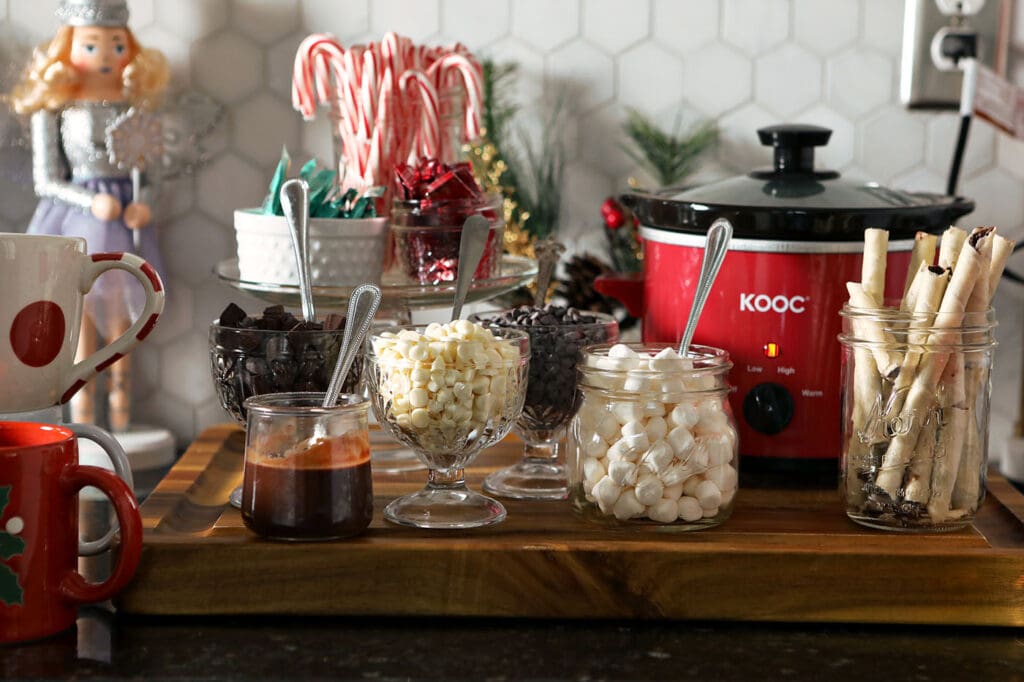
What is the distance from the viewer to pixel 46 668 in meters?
0.63

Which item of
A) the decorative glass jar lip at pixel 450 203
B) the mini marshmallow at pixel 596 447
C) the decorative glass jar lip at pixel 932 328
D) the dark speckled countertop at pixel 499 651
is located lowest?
the dark speckled countertop at pixel 499 651

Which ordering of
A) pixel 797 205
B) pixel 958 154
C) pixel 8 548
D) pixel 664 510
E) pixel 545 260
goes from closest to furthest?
pixel 8 548 → pixel 664 510 → pixel 797 205 → pixel 545 260 → pixel 958 154

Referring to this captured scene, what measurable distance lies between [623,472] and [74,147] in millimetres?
853

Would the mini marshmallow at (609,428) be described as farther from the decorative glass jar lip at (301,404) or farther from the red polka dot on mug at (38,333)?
the red polka dot on mug at (38,333)

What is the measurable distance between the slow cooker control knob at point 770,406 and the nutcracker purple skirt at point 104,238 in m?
0.76

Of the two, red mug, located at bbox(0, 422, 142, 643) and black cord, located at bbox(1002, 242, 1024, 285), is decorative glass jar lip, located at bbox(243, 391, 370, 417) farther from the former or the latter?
black cord, located at bbox(1002, 242, 1024, 285)

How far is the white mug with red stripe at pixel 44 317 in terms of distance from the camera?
737mm

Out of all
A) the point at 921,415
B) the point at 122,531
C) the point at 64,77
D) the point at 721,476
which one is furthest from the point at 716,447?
the point at 64,77

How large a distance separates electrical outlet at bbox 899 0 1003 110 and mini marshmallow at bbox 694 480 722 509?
77 centimetres

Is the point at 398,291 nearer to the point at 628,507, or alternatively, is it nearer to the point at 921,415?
the point at 628,507

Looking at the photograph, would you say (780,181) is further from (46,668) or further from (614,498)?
(46,668)

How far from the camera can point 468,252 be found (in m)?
0.88

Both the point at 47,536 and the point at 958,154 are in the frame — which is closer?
the point at 47,536

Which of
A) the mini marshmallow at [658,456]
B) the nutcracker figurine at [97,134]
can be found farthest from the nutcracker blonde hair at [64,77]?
the mini marshmallow at [658,456]
